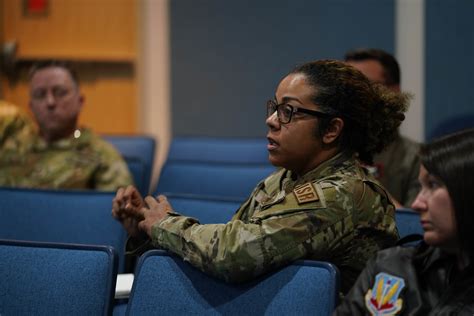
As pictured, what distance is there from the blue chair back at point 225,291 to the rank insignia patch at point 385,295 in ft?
0.49

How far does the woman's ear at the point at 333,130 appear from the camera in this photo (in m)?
2.07

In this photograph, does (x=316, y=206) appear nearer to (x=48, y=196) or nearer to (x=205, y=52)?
(x=48, y=196)

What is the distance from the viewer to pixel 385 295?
1640 mm

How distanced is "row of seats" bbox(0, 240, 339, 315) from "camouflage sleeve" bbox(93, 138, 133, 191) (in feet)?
4.49

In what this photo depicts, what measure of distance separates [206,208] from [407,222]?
604 mm

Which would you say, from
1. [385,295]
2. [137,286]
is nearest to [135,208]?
[137,286]

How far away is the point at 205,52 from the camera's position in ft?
18.6

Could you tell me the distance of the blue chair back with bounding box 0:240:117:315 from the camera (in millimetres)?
2008

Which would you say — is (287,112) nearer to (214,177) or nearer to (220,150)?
(214,177)

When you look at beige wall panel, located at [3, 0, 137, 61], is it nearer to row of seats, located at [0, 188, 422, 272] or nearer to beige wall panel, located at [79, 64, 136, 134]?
beige wall panel, located at [79, 64, 136, 134]

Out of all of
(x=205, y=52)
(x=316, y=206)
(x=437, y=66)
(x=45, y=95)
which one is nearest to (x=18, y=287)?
(x=316, y=206)

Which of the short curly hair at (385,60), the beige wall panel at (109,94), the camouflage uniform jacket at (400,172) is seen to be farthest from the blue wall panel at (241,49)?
the camouflage uniform jacket at (400,172)

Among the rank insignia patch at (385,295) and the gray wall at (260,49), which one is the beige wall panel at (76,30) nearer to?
the gray wall at (260,49)

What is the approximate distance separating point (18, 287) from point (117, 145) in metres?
2.38
